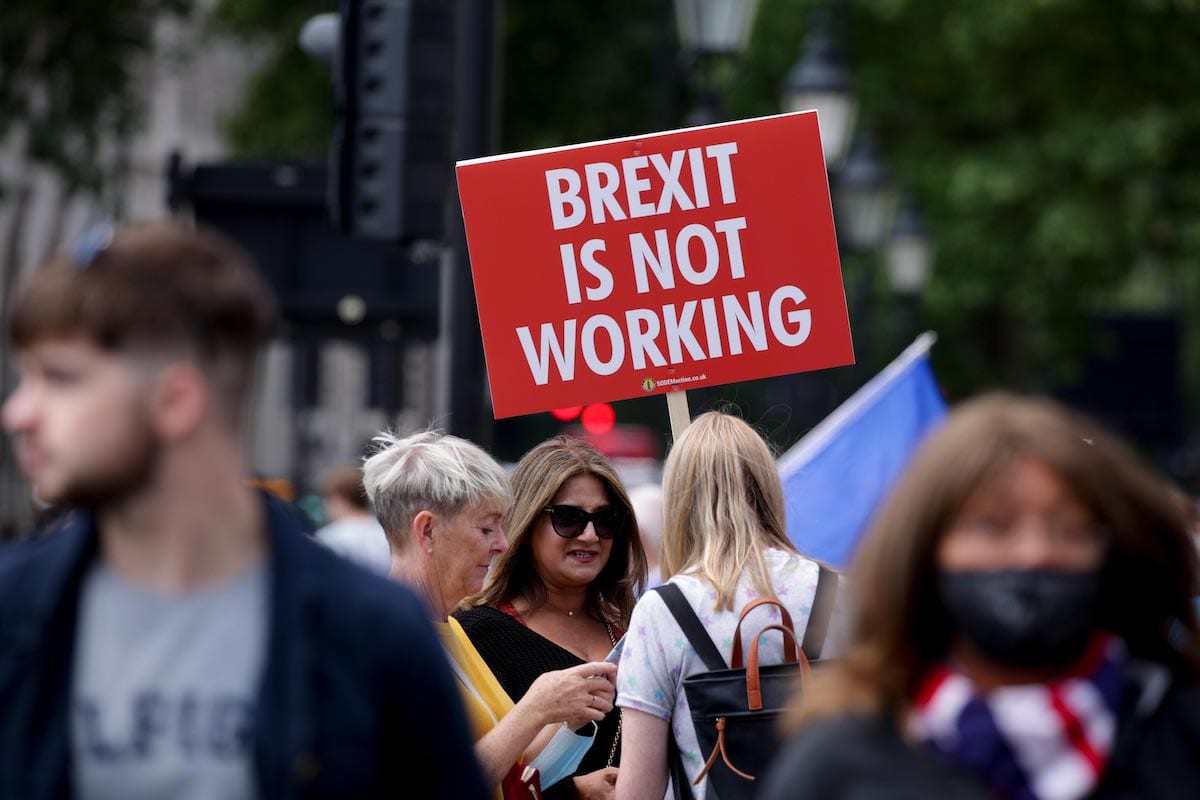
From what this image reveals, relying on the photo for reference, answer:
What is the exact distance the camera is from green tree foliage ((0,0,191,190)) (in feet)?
61.9

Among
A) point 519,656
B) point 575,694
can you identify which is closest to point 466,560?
point 519,656

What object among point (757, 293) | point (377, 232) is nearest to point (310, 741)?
point (757, 293)

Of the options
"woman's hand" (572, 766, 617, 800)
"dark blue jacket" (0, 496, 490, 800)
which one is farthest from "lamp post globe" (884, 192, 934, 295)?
"dark blue jacket" (0, 496, 490, 800)

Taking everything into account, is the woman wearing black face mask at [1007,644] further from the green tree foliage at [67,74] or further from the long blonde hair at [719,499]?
the green tree foliage at [67,74]

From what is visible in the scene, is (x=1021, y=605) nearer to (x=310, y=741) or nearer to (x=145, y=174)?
(x=310, y=741)

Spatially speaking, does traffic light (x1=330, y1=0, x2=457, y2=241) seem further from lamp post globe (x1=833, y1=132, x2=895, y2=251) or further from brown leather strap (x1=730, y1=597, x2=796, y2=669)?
lamp post globe (x1=833, y1=132, x2=895, y2=251)

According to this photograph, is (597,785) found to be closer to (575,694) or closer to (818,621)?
(575,694)

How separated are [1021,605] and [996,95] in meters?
25.2

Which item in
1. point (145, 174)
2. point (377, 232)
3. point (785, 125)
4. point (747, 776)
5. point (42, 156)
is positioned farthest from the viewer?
point (145, 174)

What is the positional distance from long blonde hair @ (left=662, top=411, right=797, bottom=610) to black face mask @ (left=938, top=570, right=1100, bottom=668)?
175 cm

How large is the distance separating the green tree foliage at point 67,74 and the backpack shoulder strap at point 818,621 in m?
15.9

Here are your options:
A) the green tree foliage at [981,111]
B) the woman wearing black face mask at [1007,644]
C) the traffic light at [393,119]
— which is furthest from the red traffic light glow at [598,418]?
the woman wearing black face mask at [1007,644]

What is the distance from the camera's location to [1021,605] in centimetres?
235

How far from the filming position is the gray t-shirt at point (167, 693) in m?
2.45
